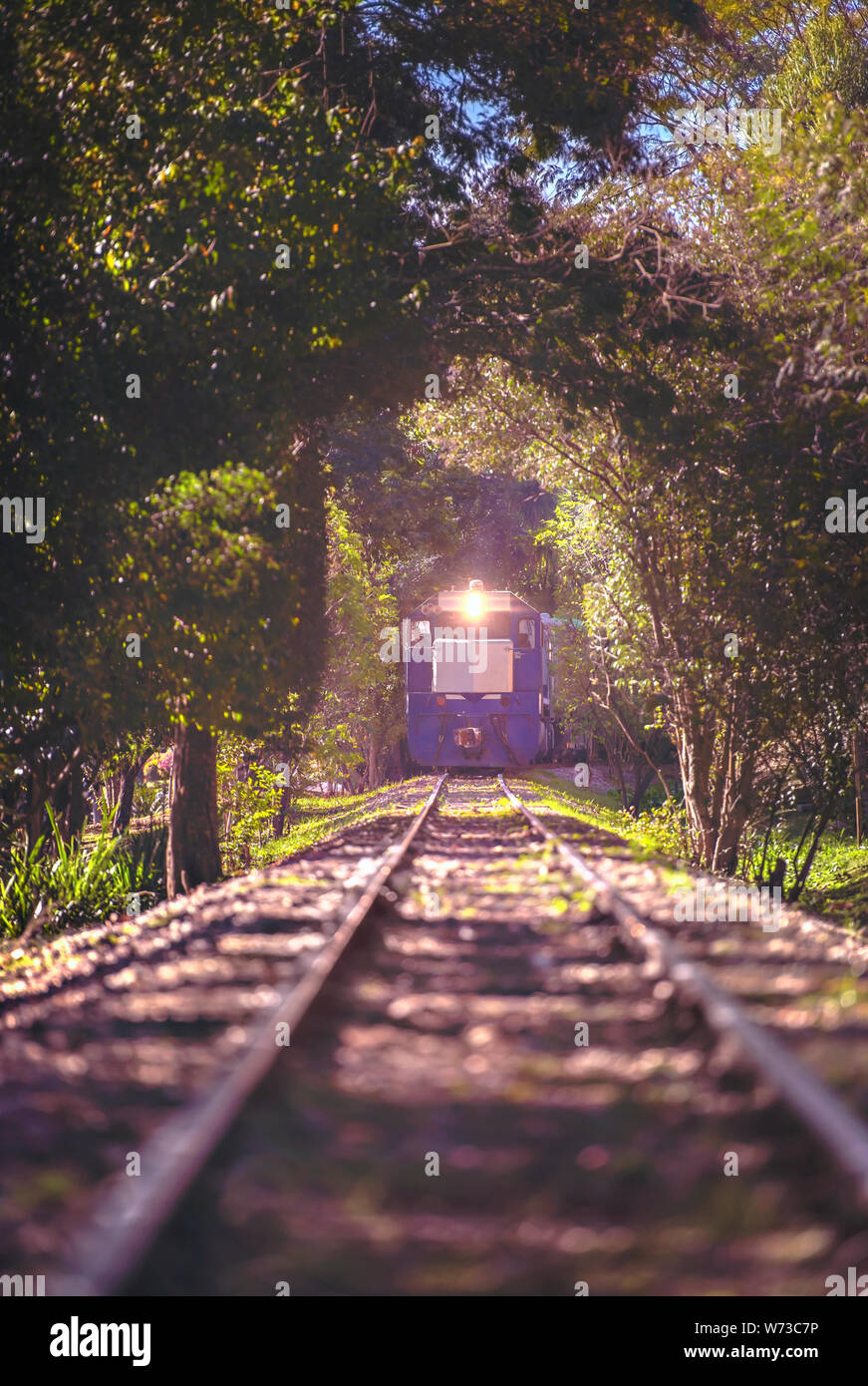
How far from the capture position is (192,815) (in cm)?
1570

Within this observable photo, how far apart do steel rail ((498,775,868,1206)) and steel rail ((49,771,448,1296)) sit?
1593 mm

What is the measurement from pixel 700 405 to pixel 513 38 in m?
4.84

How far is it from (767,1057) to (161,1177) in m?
1.99

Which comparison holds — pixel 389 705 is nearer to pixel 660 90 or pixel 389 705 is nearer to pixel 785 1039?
pixel 660 90

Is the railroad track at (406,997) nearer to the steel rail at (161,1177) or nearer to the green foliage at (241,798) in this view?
the steel rail at (161,1177)

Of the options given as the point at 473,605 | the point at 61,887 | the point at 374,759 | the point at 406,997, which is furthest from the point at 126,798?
the point at 406,997

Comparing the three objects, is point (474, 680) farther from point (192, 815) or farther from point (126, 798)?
point (192, 815)

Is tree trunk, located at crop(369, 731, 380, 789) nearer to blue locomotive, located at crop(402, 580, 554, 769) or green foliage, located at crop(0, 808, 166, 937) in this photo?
blue locomotive, located at crop(402, 580, 554, 769)

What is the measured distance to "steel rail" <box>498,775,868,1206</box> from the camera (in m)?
3.33

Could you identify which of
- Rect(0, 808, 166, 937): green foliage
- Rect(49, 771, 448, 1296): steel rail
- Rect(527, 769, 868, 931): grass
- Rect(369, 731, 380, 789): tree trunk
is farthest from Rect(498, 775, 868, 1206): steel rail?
Rect(369, 731, 380, 789): tree trunk

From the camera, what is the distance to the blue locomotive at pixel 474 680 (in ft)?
90.1

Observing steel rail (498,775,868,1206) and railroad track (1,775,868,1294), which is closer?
railroad track (1,775,868,1294)

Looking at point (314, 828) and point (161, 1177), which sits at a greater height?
point (161, 1177)
